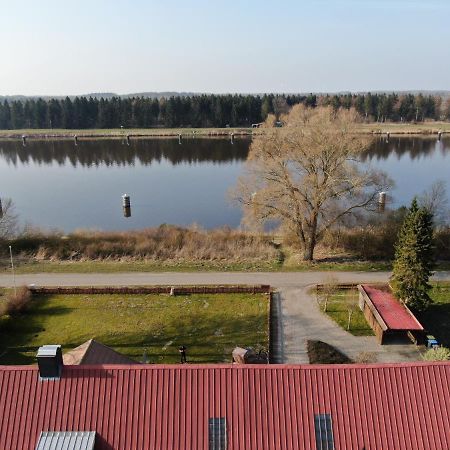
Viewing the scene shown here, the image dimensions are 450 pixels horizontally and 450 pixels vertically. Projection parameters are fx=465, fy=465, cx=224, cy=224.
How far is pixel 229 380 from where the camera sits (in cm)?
1470

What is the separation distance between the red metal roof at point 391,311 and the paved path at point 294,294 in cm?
111

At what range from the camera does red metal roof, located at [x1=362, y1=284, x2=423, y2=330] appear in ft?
80.8

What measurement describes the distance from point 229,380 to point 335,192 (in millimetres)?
22165

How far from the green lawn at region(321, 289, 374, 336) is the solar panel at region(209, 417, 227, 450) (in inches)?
534

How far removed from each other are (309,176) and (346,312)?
35.6ft

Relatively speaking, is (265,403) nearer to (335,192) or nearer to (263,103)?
(335,192)

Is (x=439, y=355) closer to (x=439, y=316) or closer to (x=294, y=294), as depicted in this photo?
(x=439, y=316)

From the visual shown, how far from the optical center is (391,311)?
85.6 feet

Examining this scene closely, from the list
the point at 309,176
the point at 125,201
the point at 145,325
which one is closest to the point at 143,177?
the point at 125,201

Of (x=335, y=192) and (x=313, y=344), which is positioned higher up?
(x=335, y=192)

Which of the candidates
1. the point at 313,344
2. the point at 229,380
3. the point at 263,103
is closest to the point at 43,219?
the point at 313,344

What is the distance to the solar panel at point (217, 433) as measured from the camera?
13.7m

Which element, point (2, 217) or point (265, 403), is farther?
point (2, 217)

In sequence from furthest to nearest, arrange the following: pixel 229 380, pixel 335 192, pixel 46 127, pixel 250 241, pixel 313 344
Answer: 1. pixel 46 127
2. pixel 250 241
3. pixel 335 192
4. pixel 313 344
5. pixel 229 380
